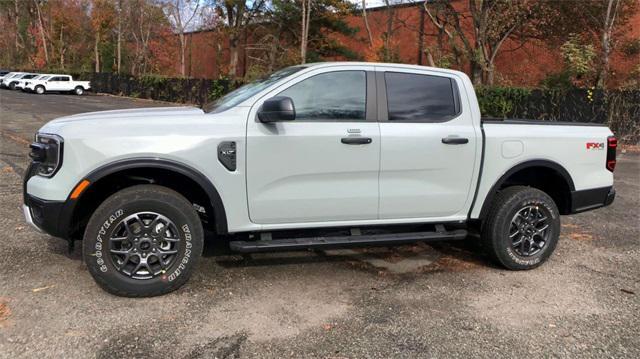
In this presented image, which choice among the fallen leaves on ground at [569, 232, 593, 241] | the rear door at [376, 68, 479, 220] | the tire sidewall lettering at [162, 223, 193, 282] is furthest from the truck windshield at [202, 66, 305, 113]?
the fallen leaves on ground at [569, 232, 593, 241]

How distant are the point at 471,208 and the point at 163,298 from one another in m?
2.75

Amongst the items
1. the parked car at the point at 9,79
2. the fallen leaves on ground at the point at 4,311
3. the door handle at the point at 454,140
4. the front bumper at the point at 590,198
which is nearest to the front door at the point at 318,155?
the door handle at the point at 454,140

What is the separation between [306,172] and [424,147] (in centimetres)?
105

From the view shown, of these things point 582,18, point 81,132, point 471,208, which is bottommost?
point 471,208

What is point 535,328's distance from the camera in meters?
3.87

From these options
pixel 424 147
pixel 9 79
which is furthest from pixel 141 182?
pixel 9 79

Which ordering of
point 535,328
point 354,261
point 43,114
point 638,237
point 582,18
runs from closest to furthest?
point 535,328 → point 354,261 → point 638,237 → point 582,18 → point 43,114

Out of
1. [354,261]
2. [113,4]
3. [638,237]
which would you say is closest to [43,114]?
[354,261]

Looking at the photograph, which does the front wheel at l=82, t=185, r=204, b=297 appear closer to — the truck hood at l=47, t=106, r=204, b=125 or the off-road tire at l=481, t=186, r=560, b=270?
the truck hood at l=47, t=106, r=204, b=125

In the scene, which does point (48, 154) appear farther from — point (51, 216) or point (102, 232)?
point (102, 232)

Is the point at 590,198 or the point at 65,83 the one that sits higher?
the point at 65,83

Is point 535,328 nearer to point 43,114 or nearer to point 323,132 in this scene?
point 323,132

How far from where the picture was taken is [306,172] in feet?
14.1

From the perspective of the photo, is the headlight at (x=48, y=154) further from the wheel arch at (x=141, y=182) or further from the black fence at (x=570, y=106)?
the black fence at (x=570, y=106)
